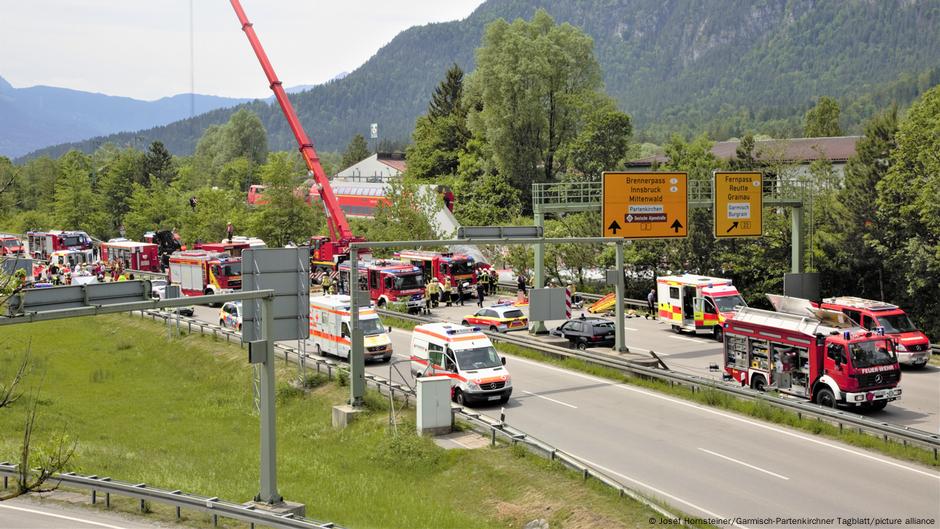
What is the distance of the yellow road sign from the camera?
37.1 metres

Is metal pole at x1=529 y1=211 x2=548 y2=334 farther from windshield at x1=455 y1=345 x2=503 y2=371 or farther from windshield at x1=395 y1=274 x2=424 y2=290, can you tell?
windshield at x1=395 y1=274 x2=424 y2=290

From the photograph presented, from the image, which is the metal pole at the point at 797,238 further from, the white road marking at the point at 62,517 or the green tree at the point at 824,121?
the green tree at the point at 824,121

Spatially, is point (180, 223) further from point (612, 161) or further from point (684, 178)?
point (684, 178)

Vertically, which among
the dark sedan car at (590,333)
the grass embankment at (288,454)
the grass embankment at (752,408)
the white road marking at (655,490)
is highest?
the dark sedan car at (590,333)

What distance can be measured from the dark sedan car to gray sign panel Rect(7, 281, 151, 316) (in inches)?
954

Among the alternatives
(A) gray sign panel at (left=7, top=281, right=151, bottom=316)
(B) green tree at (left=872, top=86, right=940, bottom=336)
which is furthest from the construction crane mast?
(A) gray sign panel at (left=7, top=281, right=151, bottom=316)

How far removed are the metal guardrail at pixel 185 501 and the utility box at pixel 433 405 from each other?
7.35m

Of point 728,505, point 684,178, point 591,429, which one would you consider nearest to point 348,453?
point 591,429

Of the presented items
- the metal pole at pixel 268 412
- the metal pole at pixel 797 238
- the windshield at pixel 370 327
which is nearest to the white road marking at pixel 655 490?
the metal pole at pixel 268 412

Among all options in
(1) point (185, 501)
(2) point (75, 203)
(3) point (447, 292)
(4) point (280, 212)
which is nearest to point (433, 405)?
(1) point (185, 501)

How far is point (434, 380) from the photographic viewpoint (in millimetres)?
24781

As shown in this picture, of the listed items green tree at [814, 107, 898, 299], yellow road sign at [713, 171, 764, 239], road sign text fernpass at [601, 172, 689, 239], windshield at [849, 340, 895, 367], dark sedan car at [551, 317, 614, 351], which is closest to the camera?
windshield at [849, 340, 895, 367]

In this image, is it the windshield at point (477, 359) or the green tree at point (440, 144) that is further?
the green tree at point (440, 144)

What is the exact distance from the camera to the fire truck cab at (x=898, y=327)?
1304 inches
